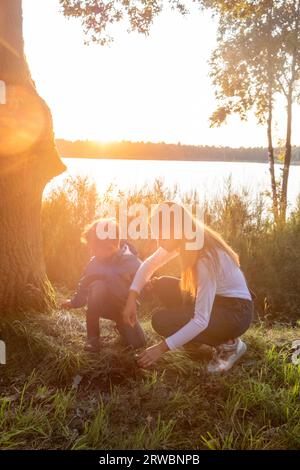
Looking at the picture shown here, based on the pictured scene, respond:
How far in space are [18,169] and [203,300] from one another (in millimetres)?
2218

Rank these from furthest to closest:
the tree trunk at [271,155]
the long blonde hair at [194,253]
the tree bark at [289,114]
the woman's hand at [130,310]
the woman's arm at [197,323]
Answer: the tree trunk at [271,155]
the tree bark at [289,114]
the woman's hand at [130,310]
the long blonde hair at [194,253]
the woman's arm at [197,323]

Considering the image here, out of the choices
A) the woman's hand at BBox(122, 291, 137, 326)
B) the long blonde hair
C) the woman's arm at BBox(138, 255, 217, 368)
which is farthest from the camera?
the woman's hand at BBox(122, 291, 137, 326)

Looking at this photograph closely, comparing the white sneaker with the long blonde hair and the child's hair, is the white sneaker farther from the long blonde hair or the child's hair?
the child's hair

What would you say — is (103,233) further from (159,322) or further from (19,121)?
(19,121)

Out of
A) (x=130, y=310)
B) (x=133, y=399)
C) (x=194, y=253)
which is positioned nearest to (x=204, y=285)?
(x=194, y=253)

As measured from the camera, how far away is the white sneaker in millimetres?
3592

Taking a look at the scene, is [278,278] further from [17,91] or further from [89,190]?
[17,91]

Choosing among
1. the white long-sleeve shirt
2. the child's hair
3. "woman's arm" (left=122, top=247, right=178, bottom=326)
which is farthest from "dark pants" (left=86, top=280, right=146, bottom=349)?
the child's hair

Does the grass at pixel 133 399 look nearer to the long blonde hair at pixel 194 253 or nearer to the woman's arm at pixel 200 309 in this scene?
the woman's arm at pixel 200 309

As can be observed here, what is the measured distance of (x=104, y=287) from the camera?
3.79 meters

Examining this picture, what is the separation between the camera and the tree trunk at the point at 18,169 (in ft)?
14.1

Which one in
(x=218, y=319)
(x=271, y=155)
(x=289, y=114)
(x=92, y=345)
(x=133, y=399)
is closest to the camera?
(x=133, y=399)

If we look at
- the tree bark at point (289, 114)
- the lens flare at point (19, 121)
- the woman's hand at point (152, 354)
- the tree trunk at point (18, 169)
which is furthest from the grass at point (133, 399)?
the tree bark at point (289, 114)

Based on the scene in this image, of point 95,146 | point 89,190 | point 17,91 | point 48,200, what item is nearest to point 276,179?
point 89,190
